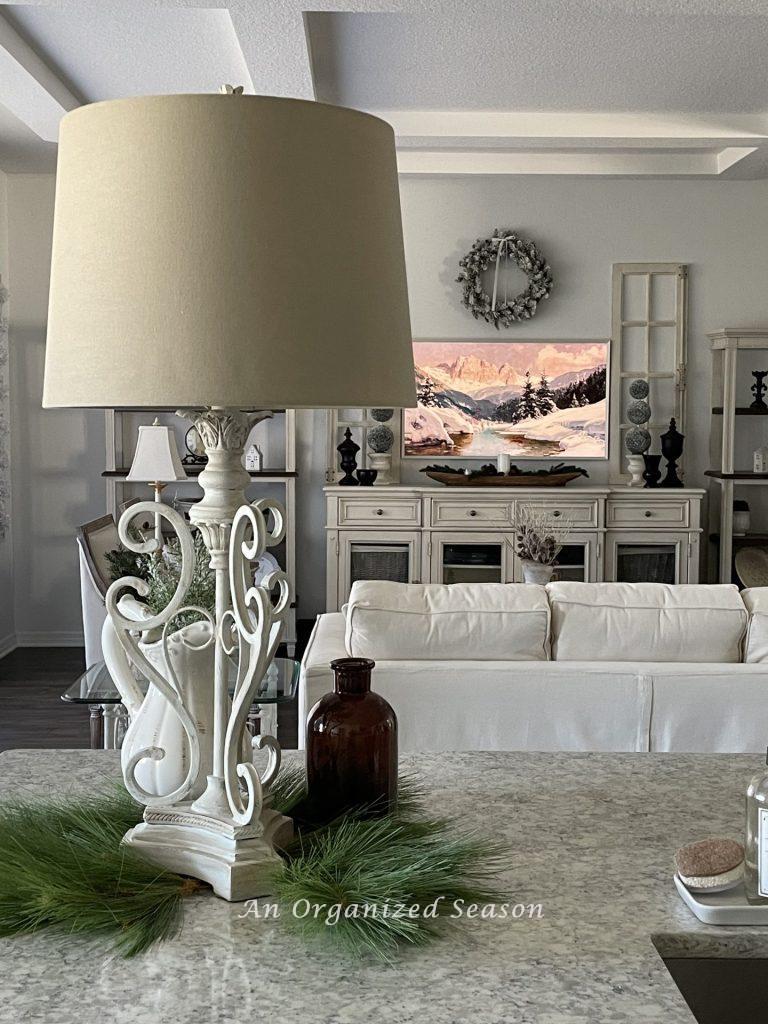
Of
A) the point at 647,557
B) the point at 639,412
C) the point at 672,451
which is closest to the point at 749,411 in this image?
the point at 672,451

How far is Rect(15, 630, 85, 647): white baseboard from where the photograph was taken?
22.0ft

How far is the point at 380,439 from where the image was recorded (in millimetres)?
6664

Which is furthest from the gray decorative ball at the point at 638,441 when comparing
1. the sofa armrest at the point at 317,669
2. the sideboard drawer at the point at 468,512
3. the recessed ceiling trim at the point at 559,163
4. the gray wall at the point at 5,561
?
the sofa armrest at the point at 317,669

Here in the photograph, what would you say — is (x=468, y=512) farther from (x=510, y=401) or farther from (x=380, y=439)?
(x=510, y=401)

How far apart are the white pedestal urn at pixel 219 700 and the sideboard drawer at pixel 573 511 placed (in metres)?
5.07

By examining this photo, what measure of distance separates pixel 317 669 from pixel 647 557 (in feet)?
13.1

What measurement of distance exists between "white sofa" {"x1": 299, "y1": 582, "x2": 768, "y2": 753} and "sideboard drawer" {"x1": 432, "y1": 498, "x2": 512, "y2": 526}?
10.9 ft

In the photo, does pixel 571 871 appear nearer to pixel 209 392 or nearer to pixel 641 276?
pixel 209 392

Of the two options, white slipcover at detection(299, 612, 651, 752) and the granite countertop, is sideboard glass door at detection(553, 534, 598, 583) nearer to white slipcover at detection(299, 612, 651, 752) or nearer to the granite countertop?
white slipcover at detection(299, 612, 651, 752)

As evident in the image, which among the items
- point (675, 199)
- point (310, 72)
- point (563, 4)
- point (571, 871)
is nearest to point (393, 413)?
point (675, 199)

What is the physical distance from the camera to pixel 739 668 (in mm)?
2848

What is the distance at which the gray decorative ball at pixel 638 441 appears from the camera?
263 inches

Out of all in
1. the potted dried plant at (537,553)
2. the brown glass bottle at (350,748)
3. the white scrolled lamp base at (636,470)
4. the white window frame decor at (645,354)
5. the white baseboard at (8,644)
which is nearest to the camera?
the brown glass bottle at (350,748)

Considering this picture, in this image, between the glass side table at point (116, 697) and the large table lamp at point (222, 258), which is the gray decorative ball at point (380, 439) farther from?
the large table lamp at point (222, 258)
